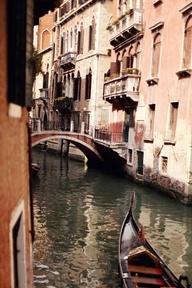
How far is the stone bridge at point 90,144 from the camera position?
75.5 ft

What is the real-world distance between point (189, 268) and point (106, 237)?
8.49 feet

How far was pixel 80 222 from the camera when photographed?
42.7 ft

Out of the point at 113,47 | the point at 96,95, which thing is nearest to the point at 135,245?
the point at 113,47

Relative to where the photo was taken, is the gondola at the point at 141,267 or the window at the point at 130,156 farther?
the window at the point at 130,156

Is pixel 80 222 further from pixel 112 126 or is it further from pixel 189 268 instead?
pixel 112 126

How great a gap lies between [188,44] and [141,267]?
941 centimetres

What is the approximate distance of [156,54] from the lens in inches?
737

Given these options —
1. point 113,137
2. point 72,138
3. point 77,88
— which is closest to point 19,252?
point 113,137

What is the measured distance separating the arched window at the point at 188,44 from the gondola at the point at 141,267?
308 inches

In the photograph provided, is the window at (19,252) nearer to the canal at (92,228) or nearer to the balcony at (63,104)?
the canal at (92,228)

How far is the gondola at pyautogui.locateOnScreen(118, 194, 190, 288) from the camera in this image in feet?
24.6

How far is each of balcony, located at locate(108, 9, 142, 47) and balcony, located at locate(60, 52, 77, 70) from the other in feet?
23.7

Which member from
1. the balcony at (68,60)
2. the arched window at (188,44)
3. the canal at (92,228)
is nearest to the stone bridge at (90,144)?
the canal at (92,228)

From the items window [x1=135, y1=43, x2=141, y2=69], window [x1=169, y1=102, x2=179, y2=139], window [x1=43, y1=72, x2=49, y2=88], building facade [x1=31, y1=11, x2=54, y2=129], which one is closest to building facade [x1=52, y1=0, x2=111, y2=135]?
building facade [x1=31, y1=11, x2=54, y2=129]
